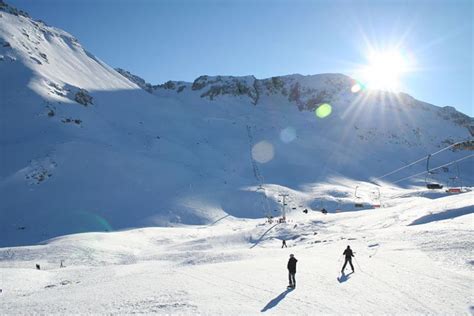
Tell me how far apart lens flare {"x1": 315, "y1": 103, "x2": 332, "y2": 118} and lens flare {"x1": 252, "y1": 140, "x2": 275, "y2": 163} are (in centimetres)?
4730

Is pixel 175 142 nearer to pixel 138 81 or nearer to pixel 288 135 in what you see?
pixel 288 135

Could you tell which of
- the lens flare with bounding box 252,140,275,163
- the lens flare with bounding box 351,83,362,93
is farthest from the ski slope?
the lens flare with bounding box 351,83,362,93

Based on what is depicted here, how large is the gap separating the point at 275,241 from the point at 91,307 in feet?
103

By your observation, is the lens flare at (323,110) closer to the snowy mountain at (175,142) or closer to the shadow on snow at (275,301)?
Answer: the snowy mountain at (175,142)

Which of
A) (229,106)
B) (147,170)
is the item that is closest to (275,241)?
(147,170)

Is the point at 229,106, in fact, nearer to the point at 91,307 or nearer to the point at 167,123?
the point at 167,123

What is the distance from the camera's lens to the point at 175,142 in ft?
343

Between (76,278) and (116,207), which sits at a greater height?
(116,207)

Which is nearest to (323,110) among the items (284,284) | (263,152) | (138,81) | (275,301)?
(263,152)

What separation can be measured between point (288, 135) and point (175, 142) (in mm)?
45795

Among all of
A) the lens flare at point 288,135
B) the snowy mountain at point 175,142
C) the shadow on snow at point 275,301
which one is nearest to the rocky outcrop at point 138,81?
the snowy mountain at point 175,142

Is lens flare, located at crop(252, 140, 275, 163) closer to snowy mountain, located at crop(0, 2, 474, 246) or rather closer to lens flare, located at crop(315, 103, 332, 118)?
snowy mountain, located at crop(0, 2, 474, 246)

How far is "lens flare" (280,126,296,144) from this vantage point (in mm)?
124275

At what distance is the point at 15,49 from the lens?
10831 cm
